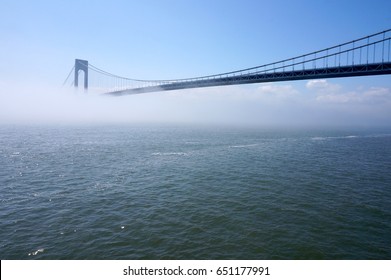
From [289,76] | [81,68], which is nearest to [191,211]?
[289,76]

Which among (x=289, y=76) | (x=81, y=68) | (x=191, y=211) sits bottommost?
(x=191, y=211)

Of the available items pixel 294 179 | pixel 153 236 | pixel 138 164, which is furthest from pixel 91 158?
pixel 294 179

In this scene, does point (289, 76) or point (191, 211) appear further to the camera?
point (289, 76)

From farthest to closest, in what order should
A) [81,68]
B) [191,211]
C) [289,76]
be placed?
[81,68] < [289,76] < [191,211]

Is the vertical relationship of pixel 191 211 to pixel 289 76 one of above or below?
below

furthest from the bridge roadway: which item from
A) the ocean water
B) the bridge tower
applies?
the bridge tower

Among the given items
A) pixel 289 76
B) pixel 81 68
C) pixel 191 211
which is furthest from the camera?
pixel 81 68

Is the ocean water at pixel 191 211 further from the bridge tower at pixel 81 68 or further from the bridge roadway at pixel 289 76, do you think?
the bridge tower at pixel 81 68

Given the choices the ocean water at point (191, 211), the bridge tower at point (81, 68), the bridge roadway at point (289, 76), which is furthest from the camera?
the bridge tower at point (81, 68)

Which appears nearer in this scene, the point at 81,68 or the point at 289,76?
the point at 289,76

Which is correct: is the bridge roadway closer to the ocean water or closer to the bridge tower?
the ocean water

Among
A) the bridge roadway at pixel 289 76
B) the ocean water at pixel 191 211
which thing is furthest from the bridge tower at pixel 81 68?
the ocean water at pixel 191 211

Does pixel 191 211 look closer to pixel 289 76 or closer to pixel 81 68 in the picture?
pixel 289 76
